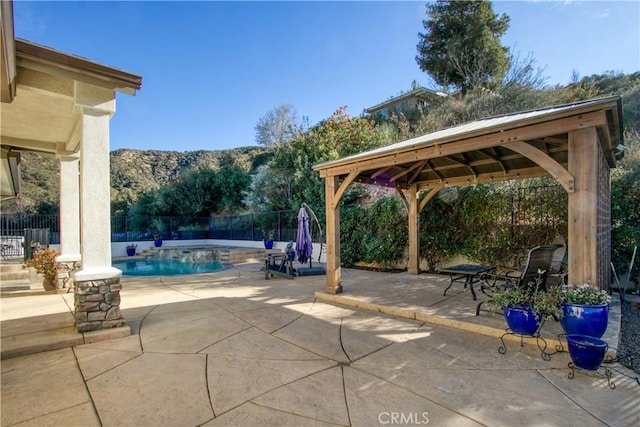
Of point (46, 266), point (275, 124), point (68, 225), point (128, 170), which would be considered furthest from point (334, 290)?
point (128, 170)

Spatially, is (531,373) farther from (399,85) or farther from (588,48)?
(399,85)

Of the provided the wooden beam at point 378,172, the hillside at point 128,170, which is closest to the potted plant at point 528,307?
the wooden beam at point 378,172

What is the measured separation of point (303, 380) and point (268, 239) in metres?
12.7

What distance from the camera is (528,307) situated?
11.5 ft

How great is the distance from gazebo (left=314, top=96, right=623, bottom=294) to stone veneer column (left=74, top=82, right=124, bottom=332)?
3529 millimetres

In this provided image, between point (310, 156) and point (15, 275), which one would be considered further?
point (310, 156)

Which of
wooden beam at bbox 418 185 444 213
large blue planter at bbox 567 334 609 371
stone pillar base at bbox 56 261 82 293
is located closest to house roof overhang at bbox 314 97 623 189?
wooden beam at bbox 418 185 444 213

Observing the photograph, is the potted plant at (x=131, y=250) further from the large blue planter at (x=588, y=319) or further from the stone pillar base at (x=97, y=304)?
the large blue planter at (x=588, y=319)

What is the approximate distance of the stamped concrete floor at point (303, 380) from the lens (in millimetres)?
2279

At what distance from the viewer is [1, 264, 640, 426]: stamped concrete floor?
2279 millimetres

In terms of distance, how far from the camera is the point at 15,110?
4.70m

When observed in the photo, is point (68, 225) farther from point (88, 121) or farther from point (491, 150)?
point (491, 150)

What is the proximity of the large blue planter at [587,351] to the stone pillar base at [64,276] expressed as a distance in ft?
26.8

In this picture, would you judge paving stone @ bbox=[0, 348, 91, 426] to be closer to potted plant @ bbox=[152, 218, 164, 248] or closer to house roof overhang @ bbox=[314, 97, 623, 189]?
house roof overhang @ bbox=[314, 97, 623, 189]
